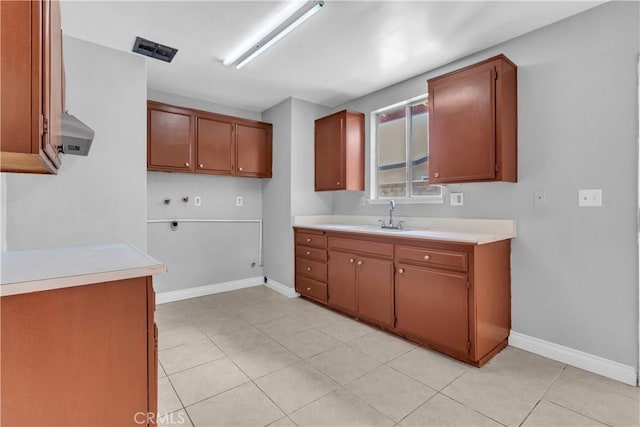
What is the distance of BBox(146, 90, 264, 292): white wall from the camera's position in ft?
12.0

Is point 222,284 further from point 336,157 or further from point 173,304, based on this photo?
point 336,157

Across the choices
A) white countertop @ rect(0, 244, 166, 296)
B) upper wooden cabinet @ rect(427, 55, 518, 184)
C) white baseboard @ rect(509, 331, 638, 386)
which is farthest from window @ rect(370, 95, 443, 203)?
white countertop @ rect(0, 244, 166, 296)

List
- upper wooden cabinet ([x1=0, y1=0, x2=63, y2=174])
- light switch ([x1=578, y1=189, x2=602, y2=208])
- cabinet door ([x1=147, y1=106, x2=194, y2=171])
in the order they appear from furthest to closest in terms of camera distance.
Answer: cabinet door ([x1=147, y1=106, x2=194, y2=171])
light switch ([x1=578, y1=189, x2=602, y2=208])
upper wooden cabinet ([x1=0, y1=0, x2=63, y2=174])

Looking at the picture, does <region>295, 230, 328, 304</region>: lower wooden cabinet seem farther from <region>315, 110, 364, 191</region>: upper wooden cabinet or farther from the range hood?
the range hood

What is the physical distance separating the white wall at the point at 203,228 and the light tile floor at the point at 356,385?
1.10 m

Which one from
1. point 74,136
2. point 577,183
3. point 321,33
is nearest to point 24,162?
point 74,136

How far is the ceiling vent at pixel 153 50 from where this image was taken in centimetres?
255

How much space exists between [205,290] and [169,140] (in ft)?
6.22

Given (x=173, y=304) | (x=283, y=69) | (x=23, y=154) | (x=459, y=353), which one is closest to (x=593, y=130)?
(x=459, y=353)

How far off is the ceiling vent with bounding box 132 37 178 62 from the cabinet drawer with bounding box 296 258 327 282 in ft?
8.23

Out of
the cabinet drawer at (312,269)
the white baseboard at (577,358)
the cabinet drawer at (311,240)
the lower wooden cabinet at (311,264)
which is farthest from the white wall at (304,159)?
the white baseboard at (577,358)

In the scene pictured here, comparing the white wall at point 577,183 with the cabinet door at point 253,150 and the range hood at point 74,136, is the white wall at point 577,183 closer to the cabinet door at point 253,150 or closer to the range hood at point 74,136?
the cabinet door at point 253,150

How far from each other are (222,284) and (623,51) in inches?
172

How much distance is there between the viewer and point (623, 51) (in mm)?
2006
